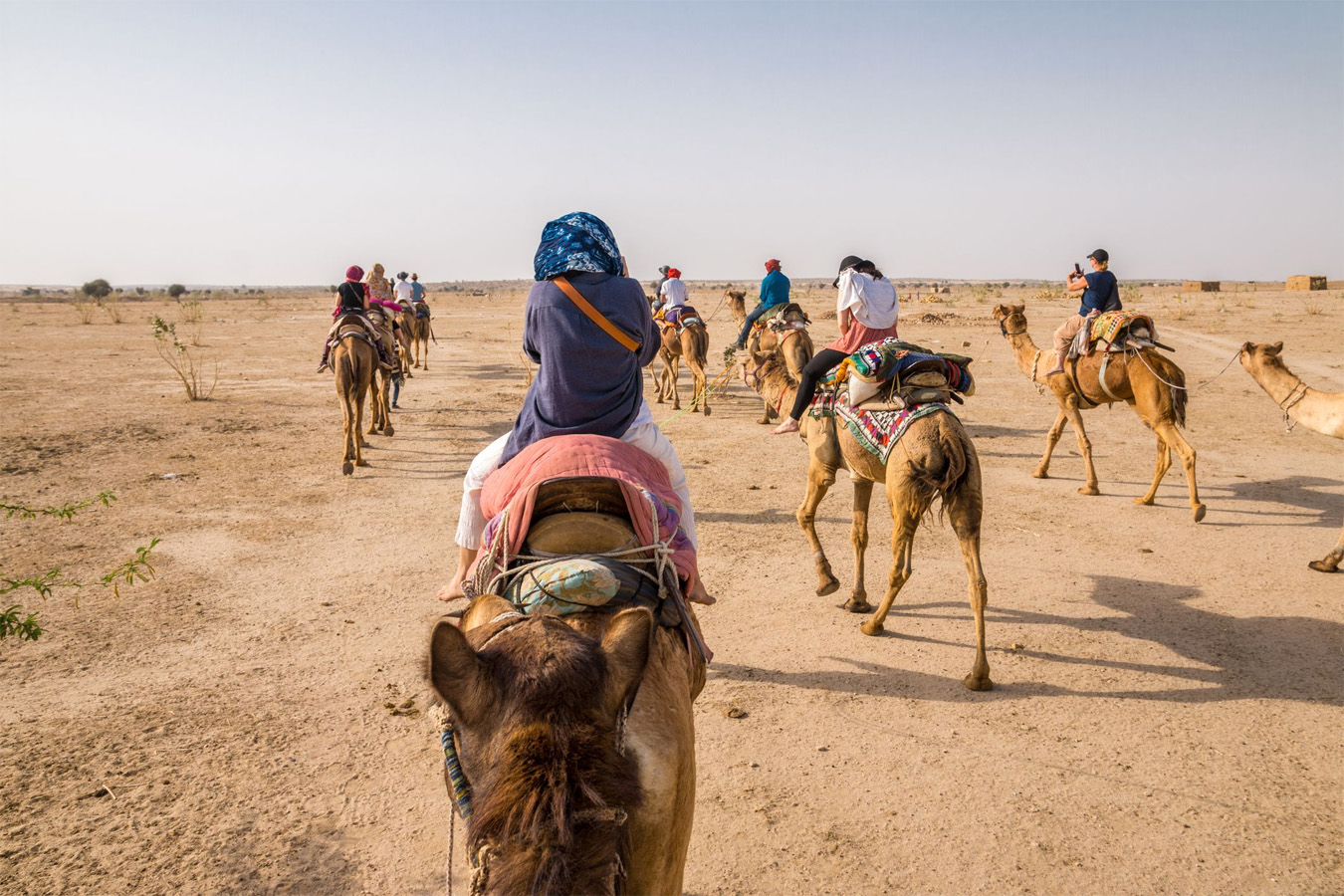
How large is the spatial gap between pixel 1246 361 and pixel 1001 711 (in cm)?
507

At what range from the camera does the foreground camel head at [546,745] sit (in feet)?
4.58

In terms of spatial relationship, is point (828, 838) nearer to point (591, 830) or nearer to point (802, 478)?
point (591, 830)

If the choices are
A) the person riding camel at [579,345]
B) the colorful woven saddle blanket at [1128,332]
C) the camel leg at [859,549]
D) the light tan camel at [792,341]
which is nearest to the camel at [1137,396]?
the colorful woven saddle blanket at [1128,332]

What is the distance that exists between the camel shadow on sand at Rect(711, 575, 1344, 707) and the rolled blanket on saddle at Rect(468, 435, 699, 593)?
2604 millimetres

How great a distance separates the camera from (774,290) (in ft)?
43.5

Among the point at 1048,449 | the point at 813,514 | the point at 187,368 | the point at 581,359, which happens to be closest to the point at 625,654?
the point at 581,359

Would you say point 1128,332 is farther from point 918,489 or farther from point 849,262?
point 918,489

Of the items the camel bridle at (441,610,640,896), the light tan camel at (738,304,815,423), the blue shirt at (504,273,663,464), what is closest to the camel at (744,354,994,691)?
the blue shirt at (504,273,663,464)

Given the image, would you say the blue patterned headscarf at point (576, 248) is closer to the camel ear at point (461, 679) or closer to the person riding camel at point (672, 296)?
the camel ear at point (461, 679)

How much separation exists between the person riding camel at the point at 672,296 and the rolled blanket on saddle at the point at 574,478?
13.0 metres

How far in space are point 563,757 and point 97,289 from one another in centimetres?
7935

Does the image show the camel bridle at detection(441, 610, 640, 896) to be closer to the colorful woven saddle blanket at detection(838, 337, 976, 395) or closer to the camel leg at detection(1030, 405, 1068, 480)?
the colorful woven saddle blanket at detection(838, 337, 976, 395)

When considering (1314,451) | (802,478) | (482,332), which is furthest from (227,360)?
(1314,451)

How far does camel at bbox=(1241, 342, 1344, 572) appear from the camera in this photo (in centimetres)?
658
